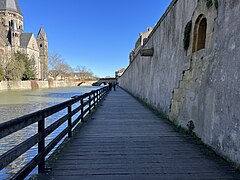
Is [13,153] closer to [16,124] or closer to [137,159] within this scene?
[16,124]

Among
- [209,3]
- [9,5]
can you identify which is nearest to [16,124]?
[209,3]

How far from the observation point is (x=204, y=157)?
10.7ft

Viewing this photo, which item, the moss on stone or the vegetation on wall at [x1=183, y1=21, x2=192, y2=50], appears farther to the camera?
the vegetation on wall at [x1=183, y1=21, x2=192, y2=50]

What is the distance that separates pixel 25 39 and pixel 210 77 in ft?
284

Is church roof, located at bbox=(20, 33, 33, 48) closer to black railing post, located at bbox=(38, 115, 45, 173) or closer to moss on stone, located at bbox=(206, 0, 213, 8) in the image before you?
moss on stone, located at bbox=(206, 0, 213, 8)

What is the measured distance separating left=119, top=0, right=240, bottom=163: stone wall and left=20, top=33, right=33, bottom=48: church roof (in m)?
81.1

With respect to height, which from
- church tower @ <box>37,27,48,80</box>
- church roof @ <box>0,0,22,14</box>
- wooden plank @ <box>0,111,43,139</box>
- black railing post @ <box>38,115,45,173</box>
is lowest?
black railing post @ <box>38,115,45,173</box>

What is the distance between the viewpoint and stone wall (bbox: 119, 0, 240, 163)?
3.07 metres

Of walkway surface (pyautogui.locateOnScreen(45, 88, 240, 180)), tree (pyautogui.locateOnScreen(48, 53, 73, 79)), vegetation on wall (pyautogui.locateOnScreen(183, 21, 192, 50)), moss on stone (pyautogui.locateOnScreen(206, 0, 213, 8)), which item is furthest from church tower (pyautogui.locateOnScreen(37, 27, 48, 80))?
moss on stone (pyautogui.locateOnScreen(206, 0, 213, 8))

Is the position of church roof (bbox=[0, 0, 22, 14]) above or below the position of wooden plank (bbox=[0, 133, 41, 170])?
above

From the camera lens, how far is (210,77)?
386 centimetres

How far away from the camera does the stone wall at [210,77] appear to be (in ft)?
10.1

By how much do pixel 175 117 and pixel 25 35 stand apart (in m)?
87.7

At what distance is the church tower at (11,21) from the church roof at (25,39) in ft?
5.67
